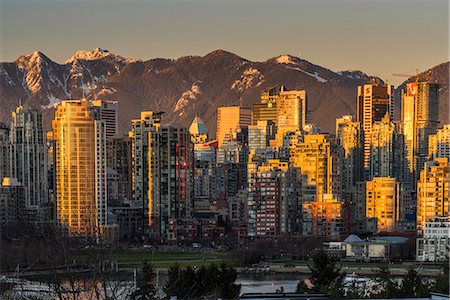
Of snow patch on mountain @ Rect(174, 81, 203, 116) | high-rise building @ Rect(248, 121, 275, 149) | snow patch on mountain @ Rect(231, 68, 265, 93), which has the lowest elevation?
high-rise building @ Rect(248, 121, 275, 149)

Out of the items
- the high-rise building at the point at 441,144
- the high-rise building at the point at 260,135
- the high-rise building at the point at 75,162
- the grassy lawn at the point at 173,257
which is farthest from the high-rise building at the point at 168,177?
the high-rise building at the point at 260,135

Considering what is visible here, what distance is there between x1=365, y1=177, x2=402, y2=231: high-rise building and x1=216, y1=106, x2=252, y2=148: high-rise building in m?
13.3

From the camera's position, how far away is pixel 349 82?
99.8ft

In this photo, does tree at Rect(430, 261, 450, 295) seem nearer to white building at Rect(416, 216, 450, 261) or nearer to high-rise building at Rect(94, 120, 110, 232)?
white building at Rect(416, 216, 450, 261)

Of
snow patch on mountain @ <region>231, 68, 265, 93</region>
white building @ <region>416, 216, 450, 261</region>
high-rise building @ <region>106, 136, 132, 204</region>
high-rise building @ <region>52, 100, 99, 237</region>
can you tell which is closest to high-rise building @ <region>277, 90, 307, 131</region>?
snow patch on mountain @ <region>231, 68, 265, 93</region>

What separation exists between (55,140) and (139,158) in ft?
4.46

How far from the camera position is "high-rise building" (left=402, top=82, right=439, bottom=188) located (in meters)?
22.8

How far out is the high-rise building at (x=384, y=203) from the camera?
15.2 metres

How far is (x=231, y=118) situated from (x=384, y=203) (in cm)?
1482

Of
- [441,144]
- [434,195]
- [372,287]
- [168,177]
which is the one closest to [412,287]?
[372,287]

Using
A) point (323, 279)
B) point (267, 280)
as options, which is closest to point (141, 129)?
point (267, 280)

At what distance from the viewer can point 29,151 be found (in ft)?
55.8

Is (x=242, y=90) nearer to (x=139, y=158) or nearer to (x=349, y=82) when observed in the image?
(x=349, y=82)

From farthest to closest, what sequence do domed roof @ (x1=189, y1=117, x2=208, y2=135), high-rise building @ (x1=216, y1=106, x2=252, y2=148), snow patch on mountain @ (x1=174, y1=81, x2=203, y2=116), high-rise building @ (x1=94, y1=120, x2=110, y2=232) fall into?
snow patch on mountain @ (x1=174, y1=81, x2=203, y2=116)
high-rise building @ (x1=216, y1=106, x2=252, y2=148)
domed roof @ (x1=189, y1=117, x2=208, y2=135)
high-rise building @ (x1=94, y1=120, x2=110, y2=232)
